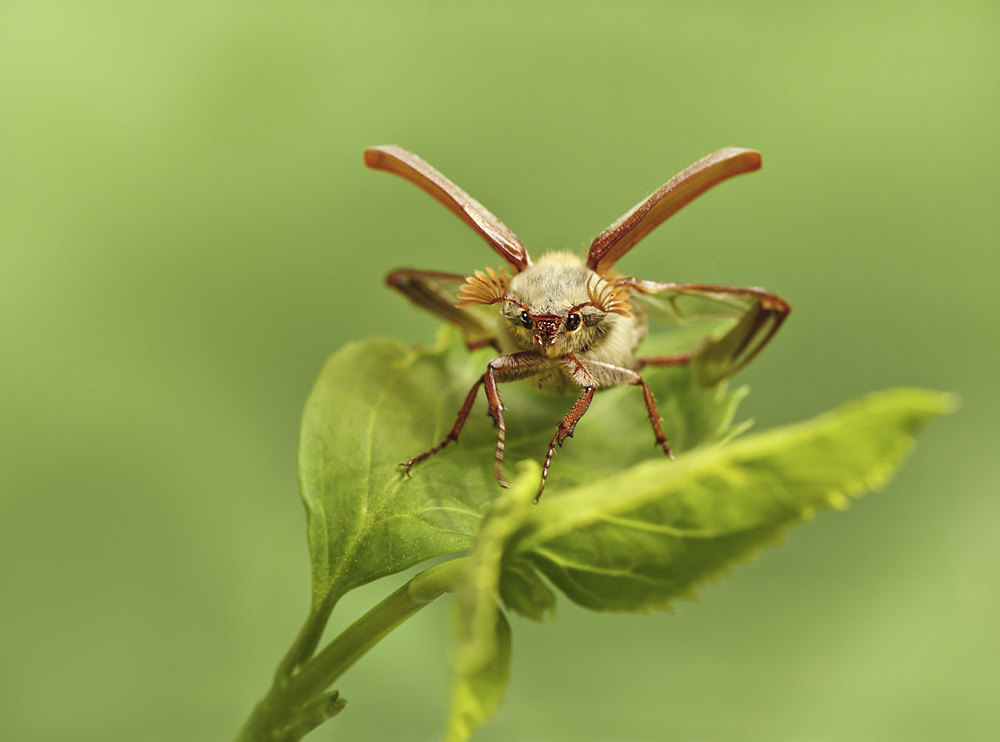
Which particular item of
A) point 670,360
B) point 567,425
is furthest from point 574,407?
point 670,360

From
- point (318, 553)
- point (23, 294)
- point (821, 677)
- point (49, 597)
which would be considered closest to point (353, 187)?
point (23, 294)

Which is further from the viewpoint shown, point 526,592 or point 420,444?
point 420,444

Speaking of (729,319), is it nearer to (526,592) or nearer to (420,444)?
(420,444)

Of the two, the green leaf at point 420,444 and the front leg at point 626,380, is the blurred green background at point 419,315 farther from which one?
the front leg at point 626,380

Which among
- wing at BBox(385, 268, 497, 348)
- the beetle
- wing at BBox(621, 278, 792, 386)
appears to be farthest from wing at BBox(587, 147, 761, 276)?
wing at BBox(385, 268, 497, 348)

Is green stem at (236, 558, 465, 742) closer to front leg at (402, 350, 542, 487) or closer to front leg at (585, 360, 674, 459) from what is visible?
front leg at (402, 350, 542, 487)

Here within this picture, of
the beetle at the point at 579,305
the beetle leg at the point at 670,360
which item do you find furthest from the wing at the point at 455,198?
the beetle leg at the point at 670,360
